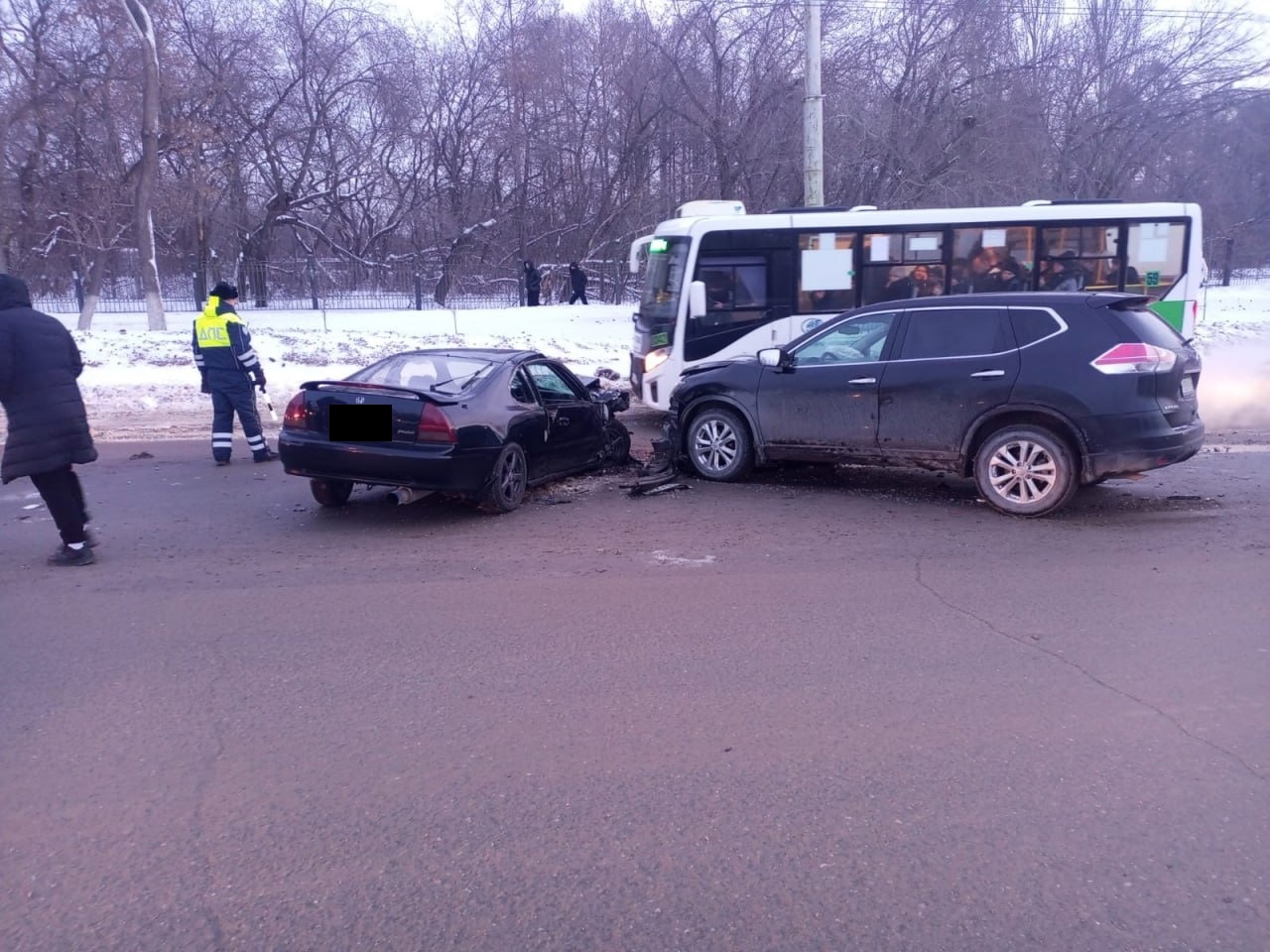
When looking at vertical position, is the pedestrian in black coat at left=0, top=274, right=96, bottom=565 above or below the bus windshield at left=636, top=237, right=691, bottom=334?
below

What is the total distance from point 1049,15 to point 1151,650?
27.3 m

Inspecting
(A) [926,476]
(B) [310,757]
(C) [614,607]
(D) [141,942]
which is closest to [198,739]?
(B) [310,757]

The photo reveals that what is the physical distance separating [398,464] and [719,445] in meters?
3.26

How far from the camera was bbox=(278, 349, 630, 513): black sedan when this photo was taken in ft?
26.9

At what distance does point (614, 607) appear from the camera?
622 cm

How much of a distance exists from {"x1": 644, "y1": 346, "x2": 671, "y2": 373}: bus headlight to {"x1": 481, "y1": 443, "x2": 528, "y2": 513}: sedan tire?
4.96 m

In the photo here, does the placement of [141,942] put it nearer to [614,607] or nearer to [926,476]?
[614,607]

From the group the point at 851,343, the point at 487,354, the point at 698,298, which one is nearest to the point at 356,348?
the point at 698,298

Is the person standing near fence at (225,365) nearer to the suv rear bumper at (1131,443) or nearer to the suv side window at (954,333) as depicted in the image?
the suv side window at (954,333)

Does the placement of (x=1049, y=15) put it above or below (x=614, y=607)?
above

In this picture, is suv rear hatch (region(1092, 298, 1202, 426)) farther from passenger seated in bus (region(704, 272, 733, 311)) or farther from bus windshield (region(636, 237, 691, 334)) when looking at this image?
bus windshield (region(636, 237, 691, 334))

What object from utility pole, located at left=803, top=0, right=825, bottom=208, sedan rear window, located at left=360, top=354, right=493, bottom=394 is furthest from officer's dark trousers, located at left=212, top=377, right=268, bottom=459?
utility pole, located at left=803, top=0, right=825, bottom=208

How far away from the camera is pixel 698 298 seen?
43.6 ft

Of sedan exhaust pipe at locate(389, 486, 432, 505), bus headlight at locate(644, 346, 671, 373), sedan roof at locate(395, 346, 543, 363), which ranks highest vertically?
sedan roof at locate(395, 346, 543, 363)
